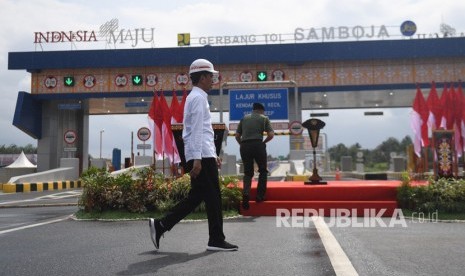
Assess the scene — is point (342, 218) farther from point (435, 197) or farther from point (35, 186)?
point (35, 186)

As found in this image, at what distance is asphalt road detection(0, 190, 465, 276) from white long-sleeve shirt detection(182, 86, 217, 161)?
824 mm

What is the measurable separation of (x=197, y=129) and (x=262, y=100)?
11.2 m

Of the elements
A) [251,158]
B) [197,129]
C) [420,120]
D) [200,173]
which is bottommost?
[200,173]

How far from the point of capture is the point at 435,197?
6.09 metres

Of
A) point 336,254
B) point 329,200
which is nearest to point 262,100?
point 329,200

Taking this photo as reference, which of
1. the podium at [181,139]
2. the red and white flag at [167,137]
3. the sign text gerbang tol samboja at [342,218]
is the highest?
the red and white flag at [167,137]

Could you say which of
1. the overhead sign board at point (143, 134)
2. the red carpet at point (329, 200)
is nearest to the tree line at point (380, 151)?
the overhead sign board at point (143, 134)

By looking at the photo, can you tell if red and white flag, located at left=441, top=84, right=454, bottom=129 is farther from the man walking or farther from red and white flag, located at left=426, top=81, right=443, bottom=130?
the man walking

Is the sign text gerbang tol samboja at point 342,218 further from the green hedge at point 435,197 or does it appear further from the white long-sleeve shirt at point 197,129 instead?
the white long-sleeve shirt at point 197,129

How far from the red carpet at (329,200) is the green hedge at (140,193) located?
1.27 feet

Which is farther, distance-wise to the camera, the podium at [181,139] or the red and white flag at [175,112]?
the red and white flag at [175,112]

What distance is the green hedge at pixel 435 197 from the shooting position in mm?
5965

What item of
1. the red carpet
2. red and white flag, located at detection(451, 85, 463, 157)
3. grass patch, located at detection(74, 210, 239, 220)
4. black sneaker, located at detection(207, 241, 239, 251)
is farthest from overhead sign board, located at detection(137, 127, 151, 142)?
black sneaker, located at detection(207, 241, 239, 251)

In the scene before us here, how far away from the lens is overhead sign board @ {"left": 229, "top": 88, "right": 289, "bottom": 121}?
1440cm
